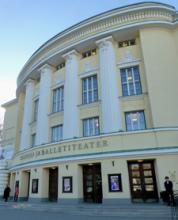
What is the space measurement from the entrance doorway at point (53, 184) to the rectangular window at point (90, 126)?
13.7 feet

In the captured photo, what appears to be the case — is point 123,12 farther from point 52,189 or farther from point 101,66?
point 52,189

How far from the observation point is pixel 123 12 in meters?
18.1

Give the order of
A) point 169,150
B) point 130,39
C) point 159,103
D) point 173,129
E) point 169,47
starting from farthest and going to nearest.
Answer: point 130,39 < point 169,47 < point 159,103 < point 173,129 < point 169,150

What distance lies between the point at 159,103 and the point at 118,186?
6.60m

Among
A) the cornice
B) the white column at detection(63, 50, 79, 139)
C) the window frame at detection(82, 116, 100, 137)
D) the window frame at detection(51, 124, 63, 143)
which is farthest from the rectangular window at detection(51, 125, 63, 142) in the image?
the cornice

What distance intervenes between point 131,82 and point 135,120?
330 cm

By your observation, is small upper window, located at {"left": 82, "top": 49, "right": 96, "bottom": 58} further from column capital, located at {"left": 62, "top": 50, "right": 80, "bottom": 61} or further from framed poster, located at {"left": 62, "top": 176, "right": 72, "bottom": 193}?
framed poster, located at {"left": 62, "top": 176, "right": 72, "bottom": 193}

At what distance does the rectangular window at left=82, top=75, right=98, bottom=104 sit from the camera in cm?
1827

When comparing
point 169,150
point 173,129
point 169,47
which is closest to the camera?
point 169,150

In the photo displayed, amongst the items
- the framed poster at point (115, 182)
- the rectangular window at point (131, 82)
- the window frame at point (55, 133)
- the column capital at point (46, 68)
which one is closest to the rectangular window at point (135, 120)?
the rectangular window at point (131, 82)

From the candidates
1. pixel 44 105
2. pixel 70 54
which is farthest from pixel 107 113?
pixel 70 54

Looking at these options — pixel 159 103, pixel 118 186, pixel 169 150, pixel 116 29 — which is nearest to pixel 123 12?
pixel 116 29

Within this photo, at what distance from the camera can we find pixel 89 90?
18672mm

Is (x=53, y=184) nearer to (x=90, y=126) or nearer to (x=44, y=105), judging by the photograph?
(x=90, y=126)
